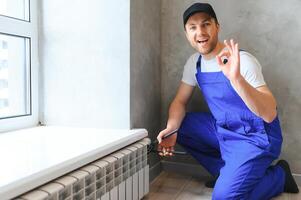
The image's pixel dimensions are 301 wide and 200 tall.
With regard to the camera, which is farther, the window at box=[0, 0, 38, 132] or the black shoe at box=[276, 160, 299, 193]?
the black shoe at box=[276, 160, 299, 193]

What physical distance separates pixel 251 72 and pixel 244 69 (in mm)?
38

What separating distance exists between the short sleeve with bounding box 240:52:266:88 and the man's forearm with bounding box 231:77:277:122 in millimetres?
73

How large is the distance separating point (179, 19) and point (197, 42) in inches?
16.7

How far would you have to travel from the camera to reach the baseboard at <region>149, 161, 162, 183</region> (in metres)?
2.11

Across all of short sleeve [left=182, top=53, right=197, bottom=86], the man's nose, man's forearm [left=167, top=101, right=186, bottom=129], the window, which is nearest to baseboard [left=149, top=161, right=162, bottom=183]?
man's forearm [left=167, top=101, right=186, bottom=129]

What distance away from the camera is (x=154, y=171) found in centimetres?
217

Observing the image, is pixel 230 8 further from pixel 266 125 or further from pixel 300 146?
pixel 300 146

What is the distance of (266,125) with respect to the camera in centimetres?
172

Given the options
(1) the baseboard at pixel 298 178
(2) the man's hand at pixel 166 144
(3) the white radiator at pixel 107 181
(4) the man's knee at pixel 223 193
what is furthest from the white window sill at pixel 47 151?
(1) the baseboard at pixel 298 178

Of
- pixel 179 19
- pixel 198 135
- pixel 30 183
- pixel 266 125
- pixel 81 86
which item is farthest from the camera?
pixel 179 19

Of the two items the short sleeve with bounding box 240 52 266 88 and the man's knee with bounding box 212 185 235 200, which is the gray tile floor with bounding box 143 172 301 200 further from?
the short sleeve with bounding box 240 52 266 88

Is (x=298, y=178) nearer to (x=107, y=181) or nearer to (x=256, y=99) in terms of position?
(x=256, y=99)

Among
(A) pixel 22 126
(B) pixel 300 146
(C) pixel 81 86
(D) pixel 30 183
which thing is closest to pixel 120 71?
(C) pixel 81 86

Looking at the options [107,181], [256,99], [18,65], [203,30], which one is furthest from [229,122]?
[18,65]
